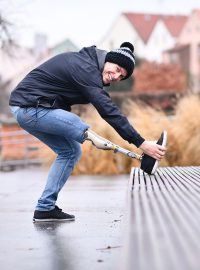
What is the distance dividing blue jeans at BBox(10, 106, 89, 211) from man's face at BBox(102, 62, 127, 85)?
36 centimetres

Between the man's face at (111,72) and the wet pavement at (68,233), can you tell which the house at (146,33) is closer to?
the wet pavement at (68,233)

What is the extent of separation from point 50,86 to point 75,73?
1.13 ft

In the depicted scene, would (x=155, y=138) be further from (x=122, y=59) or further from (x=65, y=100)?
(x=122, y=59)

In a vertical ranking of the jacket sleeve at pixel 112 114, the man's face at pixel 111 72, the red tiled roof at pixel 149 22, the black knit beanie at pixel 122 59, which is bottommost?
the jacket sleeve at pixel 112 114

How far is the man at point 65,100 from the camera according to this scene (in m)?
4.79

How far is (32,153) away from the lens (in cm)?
1714

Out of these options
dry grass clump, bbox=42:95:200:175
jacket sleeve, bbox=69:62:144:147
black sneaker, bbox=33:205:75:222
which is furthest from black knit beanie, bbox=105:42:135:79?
dry grass clump, bbox=42:95:200:175

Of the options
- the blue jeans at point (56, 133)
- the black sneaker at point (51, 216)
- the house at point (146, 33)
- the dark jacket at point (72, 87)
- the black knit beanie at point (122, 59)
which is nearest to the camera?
the dark jacket at point (72, 87)

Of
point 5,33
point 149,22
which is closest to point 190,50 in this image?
point 149,22

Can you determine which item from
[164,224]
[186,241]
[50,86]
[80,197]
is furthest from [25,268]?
[80,197]

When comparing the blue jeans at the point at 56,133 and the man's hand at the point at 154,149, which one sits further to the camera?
the blue jeans at the point at 56,133

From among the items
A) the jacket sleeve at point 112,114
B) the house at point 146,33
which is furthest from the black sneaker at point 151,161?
the house at point 146,33

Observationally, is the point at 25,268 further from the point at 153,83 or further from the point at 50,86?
the point at 153,83

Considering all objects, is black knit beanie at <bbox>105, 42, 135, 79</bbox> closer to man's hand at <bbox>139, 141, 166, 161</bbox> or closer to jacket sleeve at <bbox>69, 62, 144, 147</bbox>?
jacket sleeve at <bbox>69, 62, 144, 147</bbox>
